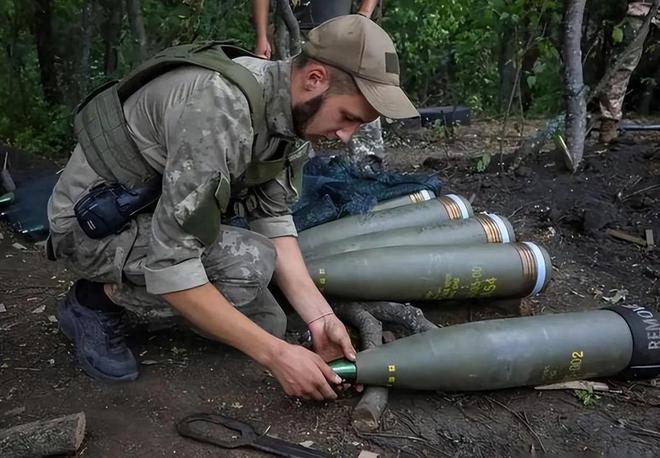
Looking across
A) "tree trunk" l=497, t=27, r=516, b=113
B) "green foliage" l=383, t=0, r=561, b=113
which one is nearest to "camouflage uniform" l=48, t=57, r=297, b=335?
"green foliage" l=383, t=0, r=561, b=113

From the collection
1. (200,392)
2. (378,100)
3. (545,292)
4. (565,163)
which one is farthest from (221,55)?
(565,163)

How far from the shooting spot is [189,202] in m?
2.03

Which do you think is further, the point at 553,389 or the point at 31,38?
the point at 31,38

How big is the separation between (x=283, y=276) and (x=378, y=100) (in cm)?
91

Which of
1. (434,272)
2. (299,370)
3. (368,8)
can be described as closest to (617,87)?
(368,8)

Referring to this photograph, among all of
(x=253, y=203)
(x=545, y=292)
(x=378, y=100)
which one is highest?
(x=378, y=100)

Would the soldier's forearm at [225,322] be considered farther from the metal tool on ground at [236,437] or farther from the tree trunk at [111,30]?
the tree trunk at [111,30]

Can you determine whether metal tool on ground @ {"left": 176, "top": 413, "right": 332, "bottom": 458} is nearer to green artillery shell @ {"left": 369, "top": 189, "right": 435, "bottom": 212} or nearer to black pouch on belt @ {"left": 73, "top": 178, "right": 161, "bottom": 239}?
black pouch on belt @ {"left": 73, "top": 178, "right": 161, "bottom": 239}

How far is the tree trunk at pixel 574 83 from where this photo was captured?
4859 mm

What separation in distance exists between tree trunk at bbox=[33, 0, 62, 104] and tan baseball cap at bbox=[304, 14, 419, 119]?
6.53m

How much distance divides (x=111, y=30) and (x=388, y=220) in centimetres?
505

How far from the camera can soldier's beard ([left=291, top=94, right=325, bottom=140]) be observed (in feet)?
6.94

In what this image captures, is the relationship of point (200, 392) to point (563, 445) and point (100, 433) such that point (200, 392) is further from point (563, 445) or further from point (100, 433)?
point (563, 445)

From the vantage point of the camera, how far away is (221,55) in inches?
87.9
